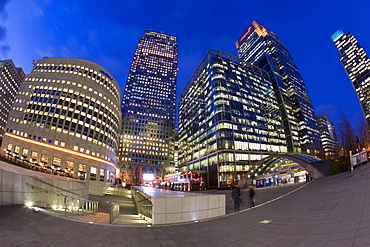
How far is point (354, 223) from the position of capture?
6.45 metres

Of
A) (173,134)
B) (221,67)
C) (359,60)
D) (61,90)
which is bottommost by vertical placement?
(173,134)

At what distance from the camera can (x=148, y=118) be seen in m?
146

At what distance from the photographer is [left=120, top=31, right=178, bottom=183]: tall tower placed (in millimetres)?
130625

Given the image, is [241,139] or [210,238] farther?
[241,139]

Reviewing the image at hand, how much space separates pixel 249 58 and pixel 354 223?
183 meters

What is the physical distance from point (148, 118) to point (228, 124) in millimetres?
87041

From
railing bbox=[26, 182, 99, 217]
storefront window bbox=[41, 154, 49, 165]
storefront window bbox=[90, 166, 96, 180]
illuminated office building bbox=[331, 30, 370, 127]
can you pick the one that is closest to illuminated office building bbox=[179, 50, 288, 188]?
storefront window bbox=[90, 166, 96, 180]

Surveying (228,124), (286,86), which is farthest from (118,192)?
(286,86)

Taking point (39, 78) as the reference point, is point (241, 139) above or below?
below

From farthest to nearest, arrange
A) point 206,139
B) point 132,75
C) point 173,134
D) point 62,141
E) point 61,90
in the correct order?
1. point 132,75
2. point 173,134
3. point 206,139
4. point 61,90
5. point 62,141

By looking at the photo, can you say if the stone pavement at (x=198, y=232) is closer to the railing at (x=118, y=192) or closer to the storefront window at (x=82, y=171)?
the railing at (x=118, y=192)

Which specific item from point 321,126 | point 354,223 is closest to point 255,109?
point 354,223

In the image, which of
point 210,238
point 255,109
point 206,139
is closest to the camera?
point 210,238

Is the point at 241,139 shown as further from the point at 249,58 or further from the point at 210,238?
the point at 249,58
